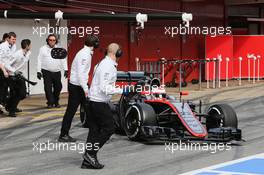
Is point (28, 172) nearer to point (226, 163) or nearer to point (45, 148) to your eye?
point (45, 148)

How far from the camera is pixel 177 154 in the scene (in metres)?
9.72

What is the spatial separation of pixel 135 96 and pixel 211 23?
1593 centimetres

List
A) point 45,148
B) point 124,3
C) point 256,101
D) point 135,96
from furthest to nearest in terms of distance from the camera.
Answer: point 124,3
point 256,101
point 135,96
point 45,148

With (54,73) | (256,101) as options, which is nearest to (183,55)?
(256,101)

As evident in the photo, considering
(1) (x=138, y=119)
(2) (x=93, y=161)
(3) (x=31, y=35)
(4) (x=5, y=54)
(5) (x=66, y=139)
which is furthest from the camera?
(3) (x=31, y=35)

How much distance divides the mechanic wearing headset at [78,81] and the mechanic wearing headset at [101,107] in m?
1.56

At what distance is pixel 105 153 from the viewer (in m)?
9.83

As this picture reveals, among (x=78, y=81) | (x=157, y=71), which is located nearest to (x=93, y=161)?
(x=78, y=81)

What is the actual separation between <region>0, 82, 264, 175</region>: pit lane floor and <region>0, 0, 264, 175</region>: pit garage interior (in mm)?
14

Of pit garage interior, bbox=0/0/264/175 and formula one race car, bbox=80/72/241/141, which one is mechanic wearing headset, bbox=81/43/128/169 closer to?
pit garage interior, bbox=0/0/264/175

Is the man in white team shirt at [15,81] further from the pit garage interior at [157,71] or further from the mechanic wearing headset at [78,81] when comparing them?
the mechanic wearing headset at [78,81]

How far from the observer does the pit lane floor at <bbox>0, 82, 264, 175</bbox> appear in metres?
8.64

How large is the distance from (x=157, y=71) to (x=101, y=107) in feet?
47.4

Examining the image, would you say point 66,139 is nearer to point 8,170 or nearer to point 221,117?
point 8,170
